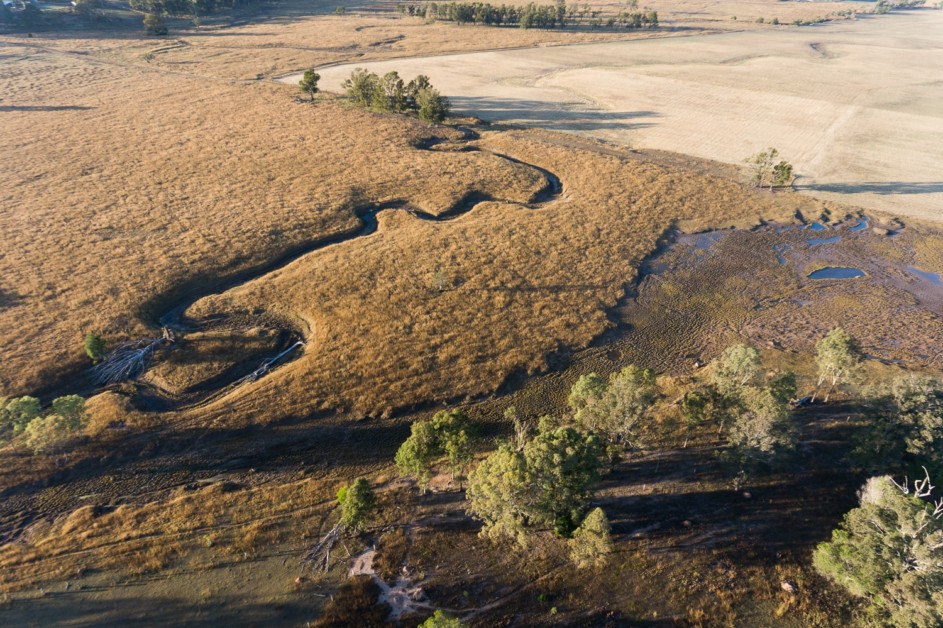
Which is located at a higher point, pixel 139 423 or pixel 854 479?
pixel 139 423

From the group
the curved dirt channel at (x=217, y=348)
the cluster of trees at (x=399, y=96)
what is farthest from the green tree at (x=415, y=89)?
the curved dirt channel at (x=217, y=348)

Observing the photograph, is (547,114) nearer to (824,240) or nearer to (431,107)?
(431,107)

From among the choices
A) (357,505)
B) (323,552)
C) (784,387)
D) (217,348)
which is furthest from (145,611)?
(784,387)

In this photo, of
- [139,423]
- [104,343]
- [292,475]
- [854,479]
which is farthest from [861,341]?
[104,343]

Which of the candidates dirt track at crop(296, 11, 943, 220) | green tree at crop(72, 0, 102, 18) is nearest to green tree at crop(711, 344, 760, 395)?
dirt track at crop(296, 11, 943, 220)

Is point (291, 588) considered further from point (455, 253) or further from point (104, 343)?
point (455, 253)
